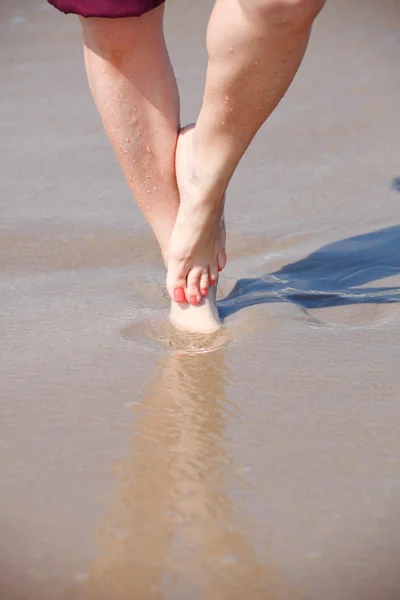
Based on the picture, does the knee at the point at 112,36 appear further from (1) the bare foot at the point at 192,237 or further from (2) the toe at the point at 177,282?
(2) the toe at the point at 177,282

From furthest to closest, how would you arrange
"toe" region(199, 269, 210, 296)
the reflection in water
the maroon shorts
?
"toe" region(199, 269, 210, 296) → the maroon shorts → the reflection in water

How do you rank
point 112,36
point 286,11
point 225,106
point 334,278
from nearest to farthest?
point 286,11, point 225,106, point 112,36, point 334,278

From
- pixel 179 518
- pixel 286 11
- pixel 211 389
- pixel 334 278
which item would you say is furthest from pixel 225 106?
pixel 179 518

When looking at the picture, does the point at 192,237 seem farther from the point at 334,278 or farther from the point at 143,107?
the point at 334,278

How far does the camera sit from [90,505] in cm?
101

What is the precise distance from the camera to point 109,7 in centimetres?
147

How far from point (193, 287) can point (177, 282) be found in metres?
0.03

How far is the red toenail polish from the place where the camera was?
1.58 metres

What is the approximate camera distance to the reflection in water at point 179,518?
89cm

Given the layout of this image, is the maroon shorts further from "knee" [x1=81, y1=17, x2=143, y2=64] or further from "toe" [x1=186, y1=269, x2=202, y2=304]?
"toe" [x1=186, y1=269, x2=202, y2=304]

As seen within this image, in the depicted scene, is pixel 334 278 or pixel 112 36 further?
pixel 334 278

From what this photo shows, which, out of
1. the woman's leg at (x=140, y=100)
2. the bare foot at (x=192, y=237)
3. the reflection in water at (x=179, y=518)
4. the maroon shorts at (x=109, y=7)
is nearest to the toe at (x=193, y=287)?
the bare foot at (x=192, y=237)

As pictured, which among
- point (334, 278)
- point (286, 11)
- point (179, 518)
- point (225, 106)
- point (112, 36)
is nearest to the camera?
point (179, 518)

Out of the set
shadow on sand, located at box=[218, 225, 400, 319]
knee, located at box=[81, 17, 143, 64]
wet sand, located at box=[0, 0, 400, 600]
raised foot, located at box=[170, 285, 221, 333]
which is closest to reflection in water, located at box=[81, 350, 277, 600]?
wet sand, located at box=[0, 0, 400, 600]
